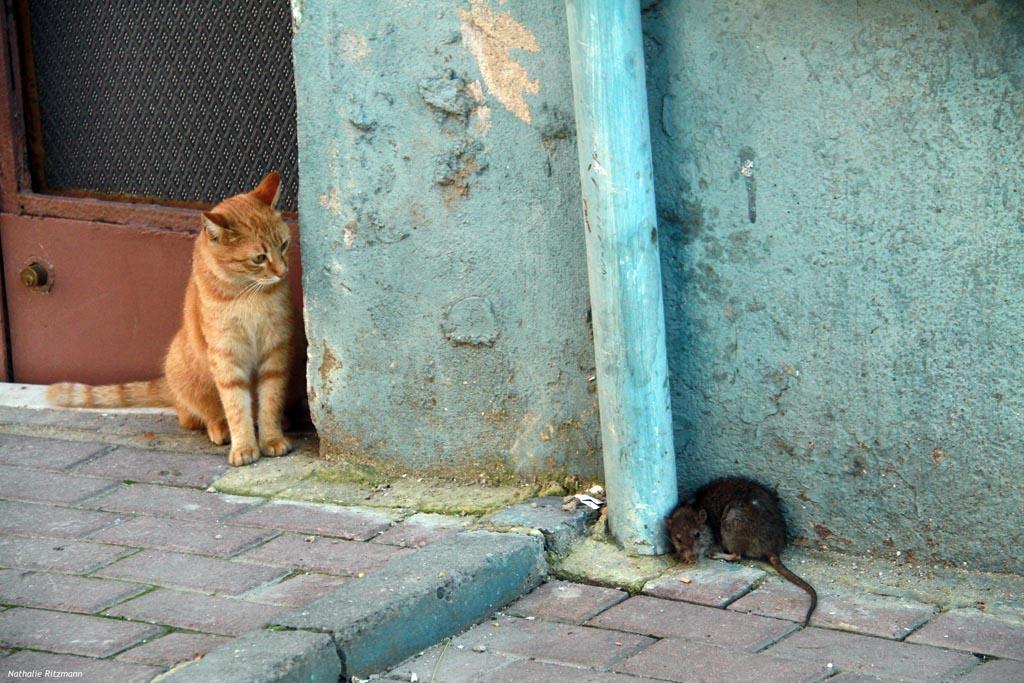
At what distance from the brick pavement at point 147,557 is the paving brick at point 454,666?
371 millimetres

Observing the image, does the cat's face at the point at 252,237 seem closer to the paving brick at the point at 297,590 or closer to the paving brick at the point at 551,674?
the paving brick at the point at 297,590

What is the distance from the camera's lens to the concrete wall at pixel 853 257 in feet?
11.8

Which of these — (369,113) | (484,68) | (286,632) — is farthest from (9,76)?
(286,632)

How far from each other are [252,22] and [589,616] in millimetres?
2802

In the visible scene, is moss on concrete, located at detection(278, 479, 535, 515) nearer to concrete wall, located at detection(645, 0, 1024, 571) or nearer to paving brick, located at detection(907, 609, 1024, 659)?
concrete wall, located at detection(645, 0, 1024, 571)

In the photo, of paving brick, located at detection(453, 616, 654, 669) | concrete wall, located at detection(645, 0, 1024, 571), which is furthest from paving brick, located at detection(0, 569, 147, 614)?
concrete wall, located at detection(645, 0, 1024, 571)

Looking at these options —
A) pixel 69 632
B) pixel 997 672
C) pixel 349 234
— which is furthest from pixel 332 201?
pixel 997 672

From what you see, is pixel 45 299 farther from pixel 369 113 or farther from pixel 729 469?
pixel 729 469

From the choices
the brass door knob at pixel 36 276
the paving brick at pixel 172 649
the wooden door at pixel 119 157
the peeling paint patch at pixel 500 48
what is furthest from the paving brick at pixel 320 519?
the brass door knob at pixel 36 276

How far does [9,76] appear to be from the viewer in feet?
19.1

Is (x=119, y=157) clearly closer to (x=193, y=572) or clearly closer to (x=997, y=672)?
(x=193, y=572)

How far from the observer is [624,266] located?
12.7 ft

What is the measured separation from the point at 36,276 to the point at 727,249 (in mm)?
3282

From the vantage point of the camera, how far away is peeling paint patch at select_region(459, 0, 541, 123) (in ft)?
13.8
